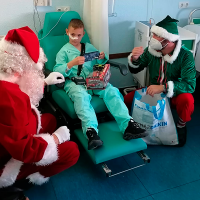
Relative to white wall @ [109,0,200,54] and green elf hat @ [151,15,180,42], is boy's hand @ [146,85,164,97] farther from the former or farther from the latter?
white wall @ [109,0,200,54]

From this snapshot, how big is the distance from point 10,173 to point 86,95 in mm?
901

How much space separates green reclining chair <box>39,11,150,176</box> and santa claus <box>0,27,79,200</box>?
12.6 inches

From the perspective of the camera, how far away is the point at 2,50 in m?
1.26

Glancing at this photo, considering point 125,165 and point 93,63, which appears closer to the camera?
point 125,165

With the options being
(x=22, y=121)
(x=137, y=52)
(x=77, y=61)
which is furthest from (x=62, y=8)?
(x=22, y=121)

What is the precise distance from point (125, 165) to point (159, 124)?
1.46 ft

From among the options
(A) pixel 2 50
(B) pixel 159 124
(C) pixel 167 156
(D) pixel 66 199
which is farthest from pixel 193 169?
(A) pixel 2 50

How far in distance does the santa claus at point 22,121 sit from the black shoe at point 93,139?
0.63 feet

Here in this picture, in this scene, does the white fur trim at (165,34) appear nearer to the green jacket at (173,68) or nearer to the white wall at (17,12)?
the green jacket at (173,68)

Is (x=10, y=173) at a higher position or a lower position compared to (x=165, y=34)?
lower

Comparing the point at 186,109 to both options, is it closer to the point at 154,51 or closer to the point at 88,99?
the point at 154,51

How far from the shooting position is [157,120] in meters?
2.02

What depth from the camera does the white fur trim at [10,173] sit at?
1.39m

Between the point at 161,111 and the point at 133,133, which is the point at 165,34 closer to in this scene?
the point at 161,111
